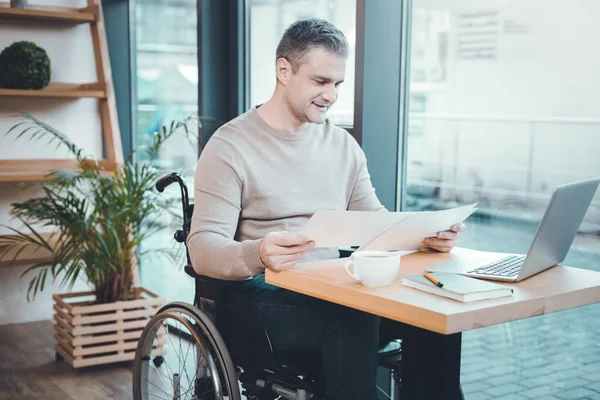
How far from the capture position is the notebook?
140 centimetres

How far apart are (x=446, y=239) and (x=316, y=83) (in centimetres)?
52

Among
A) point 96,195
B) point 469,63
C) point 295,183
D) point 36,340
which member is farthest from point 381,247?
point 36,340

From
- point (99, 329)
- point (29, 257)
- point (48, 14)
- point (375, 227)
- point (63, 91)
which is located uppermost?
point (48, 14)

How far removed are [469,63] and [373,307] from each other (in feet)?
3.54

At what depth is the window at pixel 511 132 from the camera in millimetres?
2018

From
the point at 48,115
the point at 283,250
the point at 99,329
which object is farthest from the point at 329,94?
the point at 48,115

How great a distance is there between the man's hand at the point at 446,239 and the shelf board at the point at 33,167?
2.05 m

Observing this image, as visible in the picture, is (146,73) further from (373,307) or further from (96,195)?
(373,307)

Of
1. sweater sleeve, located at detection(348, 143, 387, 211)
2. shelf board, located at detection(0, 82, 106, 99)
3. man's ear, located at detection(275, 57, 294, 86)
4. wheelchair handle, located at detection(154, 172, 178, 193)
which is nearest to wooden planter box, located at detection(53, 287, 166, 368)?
shelf board, located at detection(0, 82, 106, 99)

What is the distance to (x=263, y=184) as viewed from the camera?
6.81 ft

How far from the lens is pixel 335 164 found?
2232mm

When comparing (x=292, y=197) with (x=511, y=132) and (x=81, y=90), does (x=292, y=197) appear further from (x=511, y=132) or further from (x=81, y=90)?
(x=81, y=90)

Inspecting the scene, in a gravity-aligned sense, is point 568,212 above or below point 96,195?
above

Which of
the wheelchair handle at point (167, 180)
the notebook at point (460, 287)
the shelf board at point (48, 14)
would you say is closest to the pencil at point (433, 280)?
the notebook at point (460, 287)
